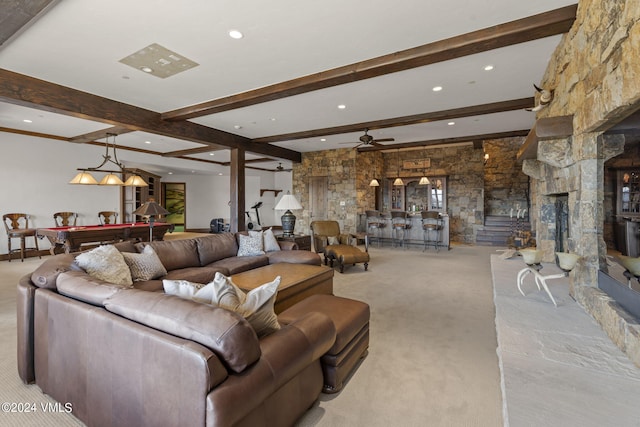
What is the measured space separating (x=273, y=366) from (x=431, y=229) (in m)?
7.08

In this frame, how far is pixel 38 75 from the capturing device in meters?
3.53

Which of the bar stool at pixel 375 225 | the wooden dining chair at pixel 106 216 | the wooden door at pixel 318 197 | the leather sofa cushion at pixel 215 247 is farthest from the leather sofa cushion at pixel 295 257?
the wooden dining chair at pixel 106 216

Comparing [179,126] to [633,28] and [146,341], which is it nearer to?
[146,341]

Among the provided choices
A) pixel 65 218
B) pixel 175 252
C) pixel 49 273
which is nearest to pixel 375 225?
pixel 175 252

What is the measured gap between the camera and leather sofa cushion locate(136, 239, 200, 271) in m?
3.47

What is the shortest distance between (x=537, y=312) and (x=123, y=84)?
5008 millimetres

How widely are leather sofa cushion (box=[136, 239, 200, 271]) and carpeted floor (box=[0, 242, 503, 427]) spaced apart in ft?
4.49

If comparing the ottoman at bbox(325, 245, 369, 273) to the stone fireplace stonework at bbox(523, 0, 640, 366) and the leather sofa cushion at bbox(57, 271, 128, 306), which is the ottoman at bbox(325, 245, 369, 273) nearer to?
the stone fireplace stonework at bbox(523, 0, 640, 366)

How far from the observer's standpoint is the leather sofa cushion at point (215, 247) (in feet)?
12.9

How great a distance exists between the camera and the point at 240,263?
12.7 feet

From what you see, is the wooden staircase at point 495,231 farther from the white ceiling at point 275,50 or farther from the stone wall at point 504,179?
the white ceiling at point 275,50

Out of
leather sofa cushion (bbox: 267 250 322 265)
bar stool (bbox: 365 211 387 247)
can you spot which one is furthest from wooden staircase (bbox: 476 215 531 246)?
leather sofa cushion (bbox: 267 250 322 265)

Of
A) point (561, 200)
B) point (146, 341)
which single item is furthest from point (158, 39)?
point (561, 200)

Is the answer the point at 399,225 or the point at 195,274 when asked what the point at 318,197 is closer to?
the point at 399,225
